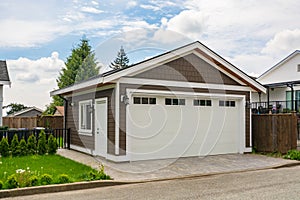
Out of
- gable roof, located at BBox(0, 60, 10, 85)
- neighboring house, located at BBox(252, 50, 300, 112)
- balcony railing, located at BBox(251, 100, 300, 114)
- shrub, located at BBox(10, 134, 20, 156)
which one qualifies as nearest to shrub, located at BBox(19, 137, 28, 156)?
shrub, located at BBox(10, 134, 20, 156)

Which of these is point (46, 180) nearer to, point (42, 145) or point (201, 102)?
point (42, 145)

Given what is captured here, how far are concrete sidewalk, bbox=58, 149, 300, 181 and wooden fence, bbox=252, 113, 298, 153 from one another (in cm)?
101

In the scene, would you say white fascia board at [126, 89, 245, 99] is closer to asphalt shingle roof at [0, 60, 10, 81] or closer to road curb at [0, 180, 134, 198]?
road curb at [0, 180, 134, 198]

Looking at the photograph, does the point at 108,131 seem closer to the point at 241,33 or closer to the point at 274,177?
the point at 274,177

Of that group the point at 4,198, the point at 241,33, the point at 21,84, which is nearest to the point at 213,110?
the point at 241,33

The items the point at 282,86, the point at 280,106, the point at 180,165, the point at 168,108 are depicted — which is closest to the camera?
the point at 180,165

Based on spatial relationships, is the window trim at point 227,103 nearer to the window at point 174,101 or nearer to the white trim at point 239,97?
the white trim at point 239,97

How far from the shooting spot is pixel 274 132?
13.0 metres

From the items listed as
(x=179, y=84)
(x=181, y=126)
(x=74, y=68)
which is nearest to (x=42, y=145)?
(x=181, y=126)

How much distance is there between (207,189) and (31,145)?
7.30m

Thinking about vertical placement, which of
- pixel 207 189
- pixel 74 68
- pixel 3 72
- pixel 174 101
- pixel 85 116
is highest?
pixel 74 68

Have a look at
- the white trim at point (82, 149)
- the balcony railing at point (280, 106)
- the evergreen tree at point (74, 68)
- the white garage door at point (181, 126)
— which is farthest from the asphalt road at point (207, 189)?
the evergreen tree at point (74, 68)

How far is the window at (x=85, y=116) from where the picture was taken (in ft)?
41.6

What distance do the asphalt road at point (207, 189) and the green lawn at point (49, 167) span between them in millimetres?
883
